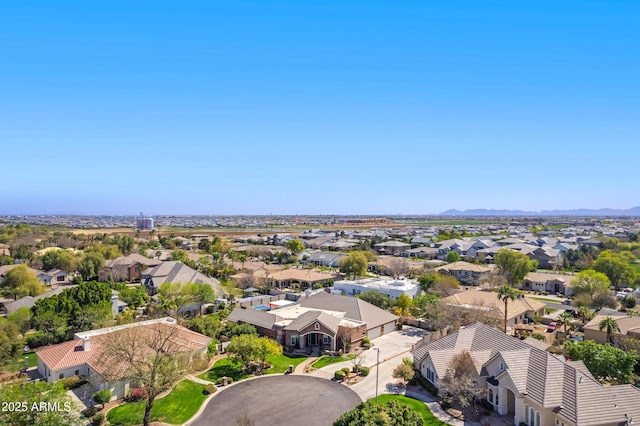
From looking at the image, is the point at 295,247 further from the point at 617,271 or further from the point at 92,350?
the point at 92,350

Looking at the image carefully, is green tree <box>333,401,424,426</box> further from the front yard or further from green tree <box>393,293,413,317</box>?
green tree <box>393,293,413,317</box>

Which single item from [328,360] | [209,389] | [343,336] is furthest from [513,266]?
[209,389]

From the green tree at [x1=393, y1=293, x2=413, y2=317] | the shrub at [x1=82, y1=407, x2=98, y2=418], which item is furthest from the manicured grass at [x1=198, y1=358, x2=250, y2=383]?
the green tree at [x1=393, y1=293, x2=413, y2=317]

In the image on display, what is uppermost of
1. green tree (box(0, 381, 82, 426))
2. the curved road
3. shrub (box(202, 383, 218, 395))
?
green tree (box(0, 381, 82, 426))

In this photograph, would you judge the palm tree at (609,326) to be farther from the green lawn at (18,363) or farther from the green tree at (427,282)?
the green lawn at (18,363)

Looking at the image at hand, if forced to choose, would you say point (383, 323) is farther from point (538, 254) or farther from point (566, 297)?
point (538, 254)

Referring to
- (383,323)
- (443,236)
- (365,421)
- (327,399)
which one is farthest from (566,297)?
(443,236)
